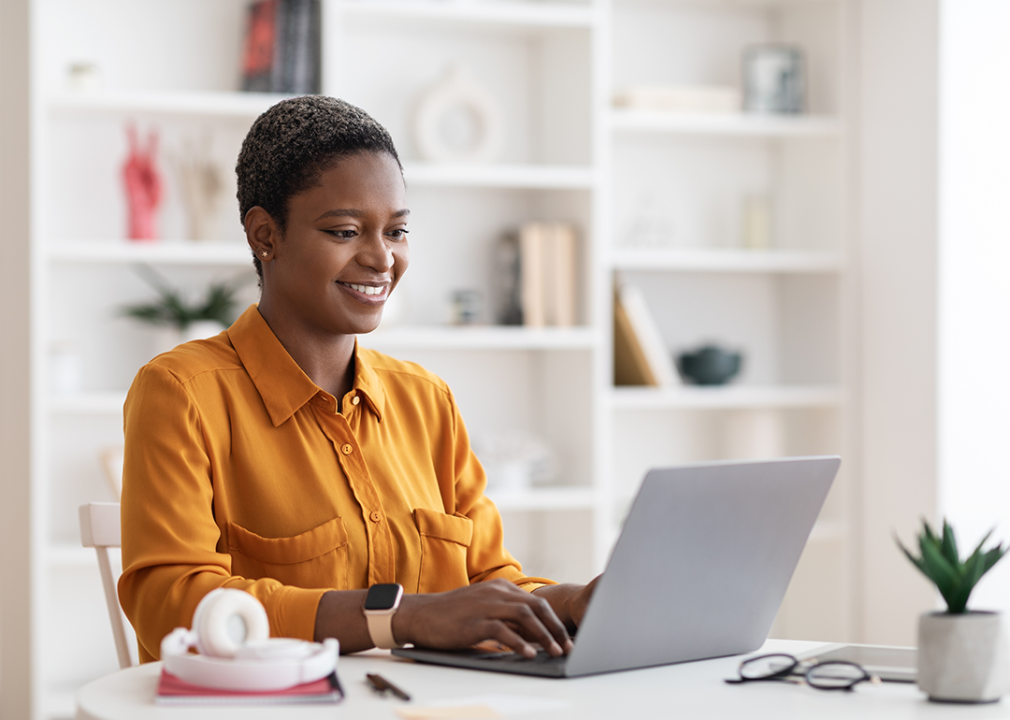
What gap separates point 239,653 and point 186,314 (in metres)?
2.28

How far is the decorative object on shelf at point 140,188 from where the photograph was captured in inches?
124

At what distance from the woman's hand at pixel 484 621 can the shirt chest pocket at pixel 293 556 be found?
22 centimetres

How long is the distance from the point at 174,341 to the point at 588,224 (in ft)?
3.99

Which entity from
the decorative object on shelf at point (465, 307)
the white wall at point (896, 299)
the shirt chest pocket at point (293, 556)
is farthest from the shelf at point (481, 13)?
the shirt chest pocket at point (293, 556)

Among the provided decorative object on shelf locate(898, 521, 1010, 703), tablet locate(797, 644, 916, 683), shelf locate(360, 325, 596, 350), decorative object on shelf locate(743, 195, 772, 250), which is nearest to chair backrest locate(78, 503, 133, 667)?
tablet locate(797, 644, 916, 683)

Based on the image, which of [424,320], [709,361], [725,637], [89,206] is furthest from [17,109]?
[725,637]

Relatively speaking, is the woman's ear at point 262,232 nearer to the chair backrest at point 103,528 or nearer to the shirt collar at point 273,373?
the shirt collar at point 273,373

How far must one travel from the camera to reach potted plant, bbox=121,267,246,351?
3.13 meters

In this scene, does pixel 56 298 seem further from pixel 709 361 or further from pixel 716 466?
pixel 716 466

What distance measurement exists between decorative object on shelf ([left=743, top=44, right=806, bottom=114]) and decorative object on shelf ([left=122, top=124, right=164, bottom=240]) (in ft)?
5.92

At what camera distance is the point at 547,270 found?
3.35 metres

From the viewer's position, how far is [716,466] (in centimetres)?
103

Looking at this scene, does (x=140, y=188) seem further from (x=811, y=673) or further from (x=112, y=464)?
(x=811, y=673)

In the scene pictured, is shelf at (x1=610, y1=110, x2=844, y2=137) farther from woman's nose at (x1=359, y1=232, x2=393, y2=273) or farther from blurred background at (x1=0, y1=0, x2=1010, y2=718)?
woman's nose at (x1=359, y1=232, x2=393, y2=273)
